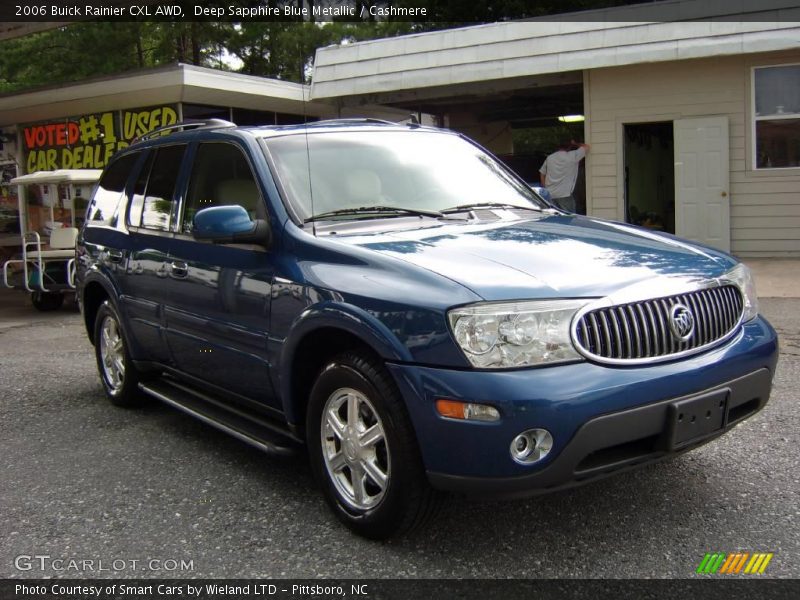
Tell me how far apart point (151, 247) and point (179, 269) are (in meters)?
0.48

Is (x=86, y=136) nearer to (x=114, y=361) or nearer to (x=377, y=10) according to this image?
(x=377, y=10)

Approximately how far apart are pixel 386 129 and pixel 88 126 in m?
15.0

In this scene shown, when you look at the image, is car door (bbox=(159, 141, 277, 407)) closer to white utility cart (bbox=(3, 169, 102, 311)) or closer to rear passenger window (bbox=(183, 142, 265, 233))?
rear passenger window (bbox=(183, 142, 265, 233))

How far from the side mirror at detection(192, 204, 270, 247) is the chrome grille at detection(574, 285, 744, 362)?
1.63 m

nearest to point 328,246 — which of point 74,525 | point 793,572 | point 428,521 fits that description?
point 428,521

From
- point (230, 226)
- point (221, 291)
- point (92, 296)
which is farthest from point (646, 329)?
point (92, 296)

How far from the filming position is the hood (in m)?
3.10


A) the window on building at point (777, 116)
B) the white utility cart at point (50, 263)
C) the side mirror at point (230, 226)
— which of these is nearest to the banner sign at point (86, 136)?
the white utility cart at point (50, 263)

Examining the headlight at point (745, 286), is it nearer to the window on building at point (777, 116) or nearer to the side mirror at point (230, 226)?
the side mirror at point (230, 226)

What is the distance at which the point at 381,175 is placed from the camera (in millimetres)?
4297

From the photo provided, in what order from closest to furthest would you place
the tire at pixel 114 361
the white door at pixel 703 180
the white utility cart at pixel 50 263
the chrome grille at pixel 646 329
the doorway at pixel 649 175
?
the chrome grille at pixel 646 329, the tire at pixel 114 361, the white utility cart at pixel 50 263, the white door at pixel 703 180, the doorway at pixel 649 175

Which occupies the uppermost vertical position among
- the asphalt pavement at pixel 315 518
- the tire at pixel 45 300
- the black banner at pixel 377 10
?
the black banner at pixel 377 10

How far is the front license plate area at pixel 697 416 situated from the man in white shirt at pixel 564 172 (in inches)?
415

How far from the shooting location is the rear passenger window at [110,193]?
5.75m
